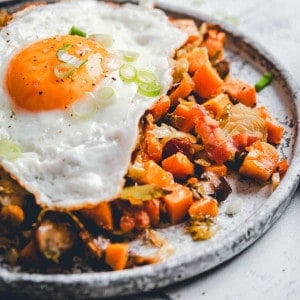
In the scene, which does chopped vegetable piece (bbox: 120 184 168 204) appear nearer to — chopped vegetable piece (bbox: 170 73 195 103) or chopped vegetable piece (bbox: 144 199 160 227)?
chopped vegetable piece (bbox: 144 199 160 227)

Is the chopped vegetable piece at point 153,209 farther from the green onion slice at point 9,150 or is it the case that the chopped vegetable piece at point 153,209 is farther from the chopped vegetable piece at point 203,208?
the green onion slice at point 9,150

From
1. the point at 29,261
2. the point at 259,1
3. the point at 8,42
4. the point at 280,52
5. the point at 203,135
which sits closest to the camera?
the point at 29,261

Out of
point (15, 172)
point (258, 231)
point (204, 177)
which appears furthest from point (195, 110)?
point (15, 172)

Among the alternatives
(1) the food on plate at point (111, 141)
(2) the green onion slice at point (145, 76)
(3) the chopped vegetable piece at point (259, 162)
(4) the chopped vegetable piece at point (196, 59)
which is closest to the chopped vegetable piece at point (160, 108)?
(1) the food on plate at point (111, 141)

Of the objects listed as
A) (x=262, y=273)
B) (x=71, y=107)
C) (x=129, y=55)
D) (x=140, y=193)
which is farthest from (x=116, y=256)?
(x=129, y=55)

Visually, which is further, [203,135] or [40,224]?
[203,135]

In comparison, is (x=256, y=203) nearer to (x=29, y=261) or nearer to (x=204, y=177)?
(x=204, y=177)
